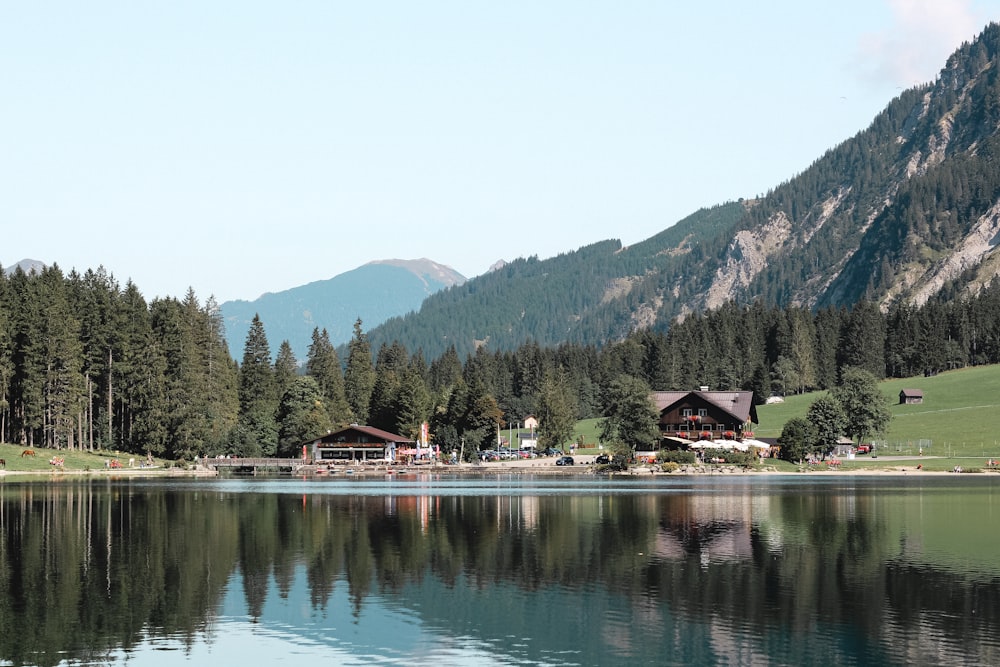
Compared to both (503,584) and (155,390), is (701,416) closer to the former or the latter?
(155,390)

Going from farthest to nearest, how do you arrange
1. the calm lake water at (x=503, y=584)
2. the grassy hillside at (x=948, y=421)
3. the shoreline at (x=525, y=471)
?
the grassy hillside at (x=948, y=421) < the shoreline at (x=525, y=471) < the calm lake water at (x=503, y=584)

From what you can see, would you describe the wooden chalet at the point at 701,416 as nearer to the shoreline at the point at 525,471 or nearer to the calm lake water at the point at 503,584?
the shoreline at the point at 525,471

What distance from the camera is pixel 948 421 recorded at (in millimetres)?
165500

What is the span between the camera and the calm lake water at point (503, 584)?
30.5 meters

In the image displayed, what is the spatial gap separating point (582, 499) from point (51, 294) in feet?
254

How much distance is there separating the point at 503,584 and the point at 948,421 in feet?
455

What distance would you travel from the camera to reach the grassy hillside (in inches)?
5786

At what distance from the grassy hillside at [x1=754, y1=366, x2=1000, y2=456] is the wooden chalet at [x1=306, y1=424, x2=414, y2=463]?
177 feet

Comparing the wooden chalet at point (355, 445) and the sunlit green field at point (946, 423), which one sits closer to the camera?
the sunlit green field at point (946, 423)

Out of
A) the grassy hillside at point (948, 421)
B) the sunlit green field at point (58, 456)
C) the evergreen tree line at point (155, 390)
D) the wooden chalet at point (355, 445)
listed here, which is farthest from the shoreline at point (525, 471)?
the wooden chalet at point (355, 445)

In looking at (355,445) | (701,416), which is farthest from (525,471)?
(355,445)

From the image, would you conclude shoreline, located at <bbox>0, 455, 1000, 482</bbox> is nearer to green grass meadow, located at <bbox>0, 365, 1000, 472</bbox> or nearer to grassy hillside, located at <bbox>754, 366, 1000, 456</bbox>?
green grass meadow, located at <bbox>0, 365, 1000, 472</bbox>

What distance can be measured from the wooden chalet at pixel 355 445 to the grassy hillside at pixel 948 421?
177 ft

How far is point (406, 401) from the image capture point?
182 metres
